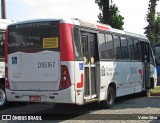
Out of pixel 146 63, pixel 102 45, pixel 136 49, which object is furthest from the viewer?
pixel 146 63

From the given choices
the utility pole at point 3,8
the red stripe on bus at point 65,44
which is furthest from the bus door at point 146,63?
the red stripe on bus at point 65,44

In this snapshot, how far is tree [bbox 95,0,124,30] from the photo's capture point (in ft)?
81.7

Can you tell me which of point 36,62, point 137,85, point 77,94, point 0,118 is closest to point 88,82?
point 77,94

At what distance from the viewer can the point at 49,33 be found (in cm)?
1178

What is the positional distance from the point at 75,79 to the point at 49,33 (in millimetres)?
1557

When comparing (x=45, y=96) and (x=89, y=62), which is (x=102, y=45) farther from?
(x=45, y=96)

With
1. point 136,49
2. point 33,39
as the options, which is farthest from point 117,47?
point 33,39

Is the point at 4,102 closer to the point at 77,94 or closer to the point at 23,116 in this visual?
the point at 23,116

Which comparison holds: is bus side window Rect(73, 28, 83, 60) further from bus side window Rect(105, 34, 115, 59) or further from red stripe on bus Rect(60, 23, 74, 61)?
bus side window Rect(105, 34, 115, 59)

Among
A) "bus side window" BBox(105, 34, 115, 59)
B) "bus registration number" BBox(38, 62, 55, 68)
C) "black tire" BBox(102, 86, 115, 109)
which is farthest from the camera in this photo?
"bus side window" BBox(105, 34, 115, 59)

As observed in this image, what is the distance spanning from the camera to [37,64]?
11797 millimetres

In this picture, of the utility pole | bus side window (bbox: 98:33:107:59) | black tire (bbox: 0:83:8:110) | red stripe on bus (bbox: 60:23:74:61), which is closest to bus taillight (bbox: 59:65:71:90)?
red stripe on bus (bbox: 60:23:74:61)

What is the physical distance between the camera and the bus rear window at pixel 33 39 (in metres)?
11.7

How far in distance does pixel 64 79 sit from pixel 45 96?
2.54 ft
